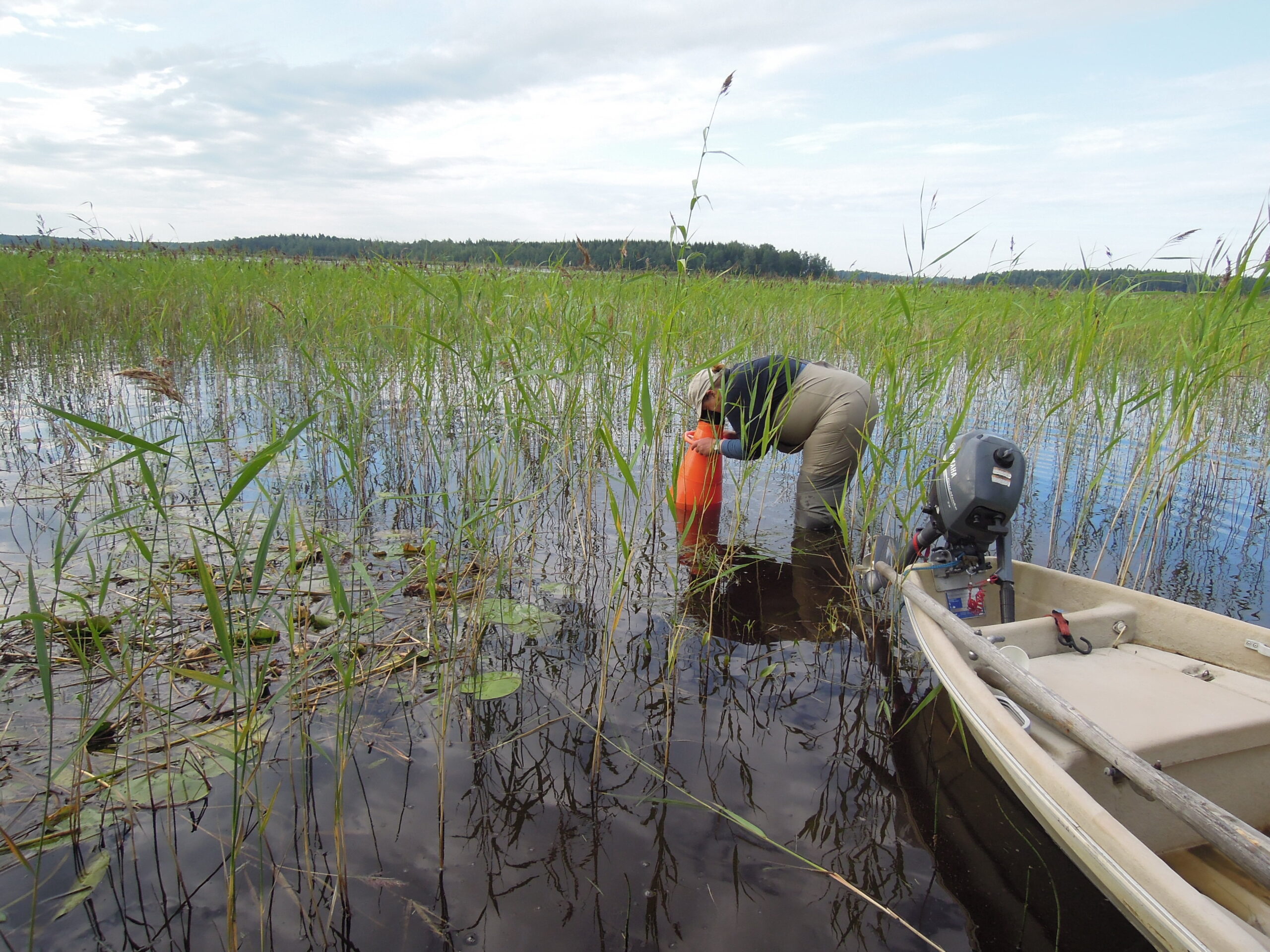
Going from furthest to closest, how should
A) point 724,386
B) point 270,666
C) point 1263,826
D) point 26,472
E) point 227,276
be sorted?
point 227,276, point 26,472, point 724,386, point 270,666, point 1263,826

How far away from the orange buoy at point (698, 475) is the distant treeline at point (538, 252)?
38.9 inches

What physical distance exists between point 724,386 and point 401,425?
2.80 metres

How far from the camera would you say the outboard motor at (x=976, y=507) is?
102 inches

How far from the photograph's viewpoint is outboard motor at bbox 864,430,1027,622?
102 inches

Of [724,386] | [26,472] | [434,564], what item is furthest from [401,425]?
[434,564]

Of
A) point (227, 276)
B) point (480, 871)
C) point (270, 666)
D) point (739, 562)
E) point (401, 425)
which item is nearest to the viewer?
point (480, 871)

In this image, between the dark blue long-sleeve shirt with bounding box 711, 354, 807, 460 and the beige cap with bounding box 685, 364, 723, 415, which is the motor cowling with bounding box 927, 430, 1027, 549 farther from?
the beige cap with bounding box 685, 364, 723, 415

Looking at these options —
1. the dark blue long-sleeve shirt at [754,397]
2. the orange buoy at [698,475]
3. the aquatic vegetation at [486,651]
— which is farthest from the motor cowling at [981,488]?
the orange buoy at [698,475]

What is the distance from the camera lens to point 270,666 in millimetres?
2643

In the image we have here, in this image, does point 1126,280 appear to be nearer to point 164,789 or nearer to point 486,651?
point 486,651

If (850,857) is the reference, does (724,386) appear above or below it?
above

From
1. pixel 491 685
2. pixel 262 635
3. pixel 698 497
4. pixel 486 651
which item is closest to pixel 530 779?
pixel 491 685

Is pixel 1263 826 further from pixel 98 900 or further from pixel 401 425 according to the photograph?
pixel 401 425

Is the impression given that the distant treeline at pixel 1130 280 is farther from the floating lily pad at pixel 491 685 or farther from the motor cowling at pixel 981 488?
the floating lily pad at pixel 491 685
